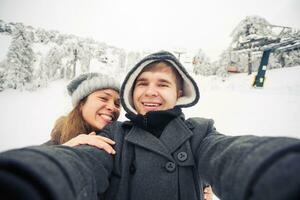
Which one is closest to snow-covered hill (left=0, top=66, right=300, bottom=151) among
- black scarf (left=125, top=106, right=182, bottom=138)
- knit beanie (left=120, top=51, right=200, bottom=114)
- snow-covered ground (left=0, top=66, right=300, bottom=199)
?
snow-covered ground (left=0, top=66, right=300, bottom=199)

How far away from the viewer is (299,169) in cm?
22

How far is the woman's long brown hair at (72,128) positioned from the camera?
3.56 feet

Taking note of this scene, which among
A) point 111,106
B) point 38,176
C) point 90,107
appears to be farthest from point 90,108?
point 38,176

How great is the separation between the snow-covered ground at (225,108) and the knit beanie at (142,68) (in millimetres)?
1917

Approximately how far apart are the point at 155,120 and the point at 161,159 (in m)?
0.12

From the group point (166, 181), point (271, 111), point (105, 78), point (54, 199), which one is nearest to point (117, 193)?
point (166, 181)

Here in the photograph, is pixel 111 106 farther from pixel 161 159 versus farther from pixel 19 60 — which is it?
pixel 19 60

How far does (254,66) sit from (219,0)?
1169 mm

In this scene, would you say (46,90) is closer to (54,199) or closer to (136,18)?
(136,18)

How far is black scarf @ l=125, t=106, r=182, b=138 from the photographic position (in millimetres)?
682

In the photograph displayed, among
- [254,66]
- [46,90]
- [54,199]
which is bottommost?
[46,90]

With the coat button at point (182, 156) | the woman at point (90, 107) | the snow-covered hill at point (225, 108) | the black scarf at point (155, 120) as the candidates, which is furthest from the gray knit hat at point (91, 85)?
the snow-covered hill at point (225, 108)

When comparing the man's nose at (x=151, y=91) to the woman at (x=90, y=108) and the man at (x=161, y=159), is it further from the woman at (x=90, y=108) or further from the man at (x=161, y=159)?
the woman at (x=90, y=108)

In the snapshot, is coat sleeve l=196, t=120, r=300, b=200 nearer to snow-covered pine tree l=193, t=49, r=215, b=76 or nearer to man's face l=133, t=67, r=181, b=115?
man's face l=133, t=67, r=181, b=115
